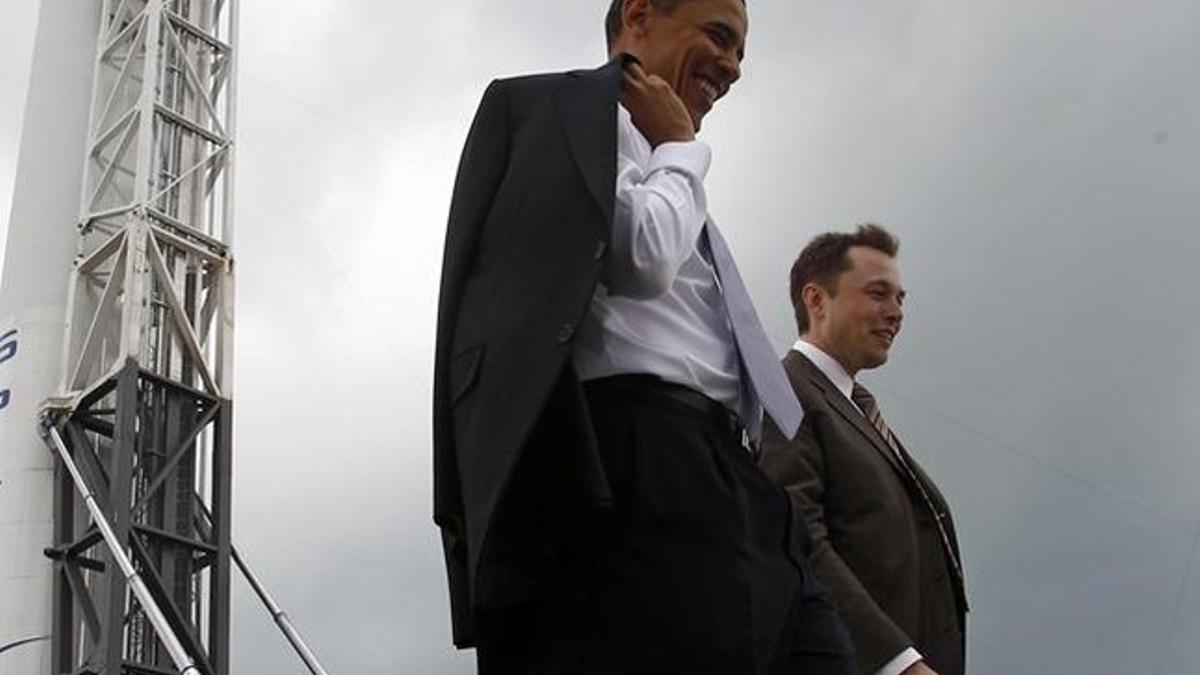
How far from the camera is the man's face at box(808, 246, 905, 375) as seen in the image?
11.5 ft

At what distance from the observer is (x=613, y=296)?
2049mm

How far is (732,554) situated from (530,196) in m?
0.47

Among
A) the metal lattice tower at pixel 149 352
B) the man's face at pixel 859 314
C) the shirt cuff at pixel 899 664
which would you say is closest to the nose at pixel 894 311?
the man's face at pixel 859 314

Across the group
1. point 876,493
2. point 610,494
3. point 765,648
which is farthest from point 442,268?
point 876,493

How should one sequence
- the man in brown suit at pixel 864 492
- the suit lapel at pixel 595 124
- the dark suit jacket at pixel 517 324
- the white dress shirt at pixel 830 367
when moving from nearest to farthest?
the dark suit jacket at pixel 517 324 < the suit lapel at pixel 595 124 < the man in brown suit at pixel 864 492 < the white dress shirt at pixel 830 367

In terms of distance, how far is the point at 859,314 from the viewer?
11.6ft

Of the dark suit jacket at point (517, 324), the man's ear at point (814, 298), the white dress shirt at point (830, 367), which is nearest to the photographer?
the dark suit jacket at point (517, 324)

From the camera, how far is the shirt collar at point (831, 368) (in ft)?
11.2

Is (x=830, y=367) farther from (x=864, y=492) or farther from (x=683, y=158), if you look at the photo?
(x=683, y=158)

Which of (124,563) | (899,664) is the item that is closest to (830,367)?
(899,664)

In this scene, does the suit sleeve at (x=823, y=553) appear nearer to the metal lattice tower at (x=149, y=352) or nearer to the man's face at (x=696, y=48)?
the man's face at (x=696, y=48)

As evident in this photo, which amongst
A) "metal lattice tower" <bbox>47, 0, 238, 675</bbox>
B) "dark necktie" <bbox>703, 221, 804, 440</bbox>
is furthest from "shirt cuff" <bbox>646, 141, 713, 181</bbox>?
"metal lattice tower" <bbox>47, 0, 238, 675</bbox>

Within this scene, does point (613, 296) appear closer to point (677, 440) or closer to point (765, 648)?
point (677, 440)

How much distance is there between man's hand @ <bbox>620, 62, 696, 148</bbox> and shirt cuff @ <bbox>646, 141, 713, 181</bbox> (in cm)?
3
